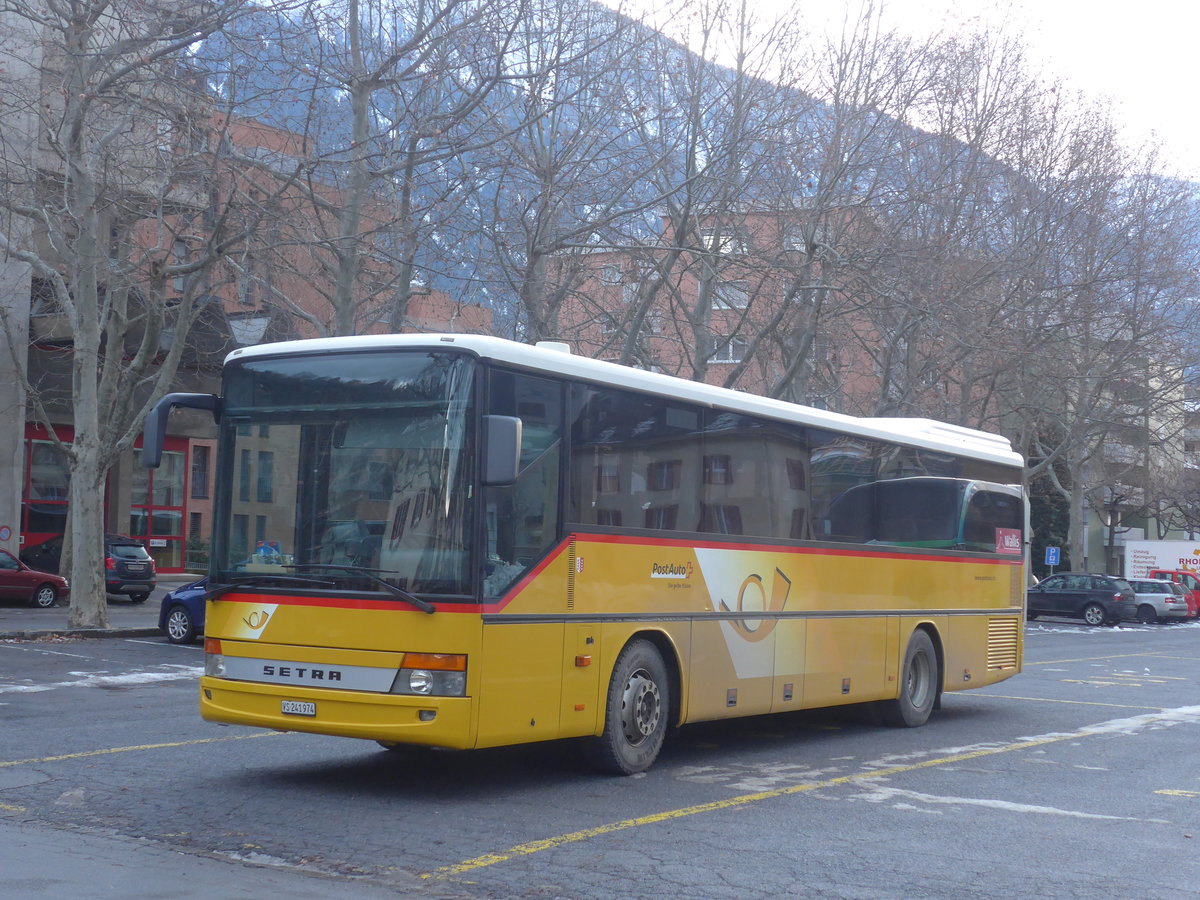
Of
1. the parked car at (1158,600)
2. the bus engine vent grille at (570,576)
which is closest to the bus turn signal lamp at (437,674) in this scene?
the bus engine vent grille at (570,576)

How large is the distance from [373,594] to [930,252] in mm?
21518

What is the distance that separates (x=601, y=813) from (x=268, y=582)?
Result: 264 cm

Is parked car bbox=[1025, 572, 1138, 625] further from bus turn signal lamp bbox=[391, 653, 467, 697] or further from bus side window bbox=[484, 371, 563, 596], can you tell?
bus turn signal lamp bbox=[391, 653, 467, 697]

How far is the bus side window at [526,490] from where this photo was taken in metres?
8.76

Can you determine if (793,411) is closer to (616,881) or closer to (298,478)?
(298,478)

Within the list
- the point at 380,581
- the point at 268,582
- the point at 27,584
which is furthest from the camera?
the point at 27,584

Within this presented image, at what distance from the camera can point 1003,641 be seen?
16016 millimetres

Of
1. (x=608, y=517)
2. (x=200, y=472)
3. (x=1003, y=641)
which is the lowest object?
(x=1003, y=641)

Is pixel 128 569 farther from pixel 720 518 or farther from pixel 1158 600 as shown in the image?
pixel 1158 600

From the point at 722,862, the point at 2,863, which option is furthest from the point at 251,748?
the point at 722,862

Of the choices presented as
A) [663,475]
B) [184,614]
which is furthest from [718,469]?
[184,614]

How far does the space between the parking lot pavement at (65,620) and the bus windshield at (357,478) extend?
15.2 metres

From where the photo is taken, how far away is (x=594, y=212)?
26.8 metres

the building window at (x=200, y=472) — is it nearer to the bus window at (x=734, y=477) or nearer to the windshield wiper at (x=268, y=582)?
the bus window at (x=734, y=477)
